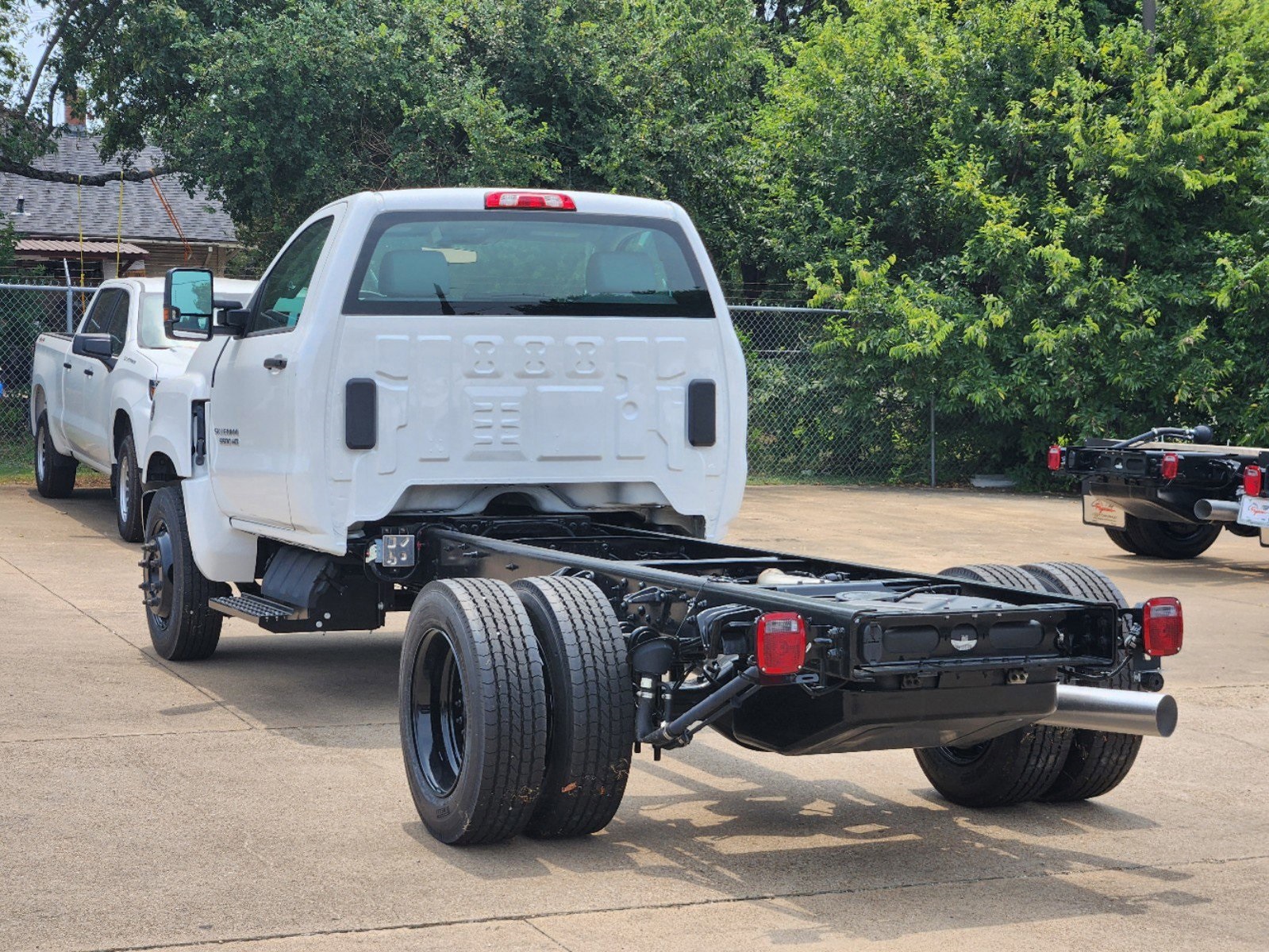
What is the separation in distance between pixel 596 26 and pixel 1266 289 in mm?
8541

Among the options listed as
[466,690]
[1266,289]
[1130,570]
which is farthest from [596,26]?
[466,690]

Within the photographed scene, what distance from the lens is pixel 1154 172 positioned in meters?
18.2

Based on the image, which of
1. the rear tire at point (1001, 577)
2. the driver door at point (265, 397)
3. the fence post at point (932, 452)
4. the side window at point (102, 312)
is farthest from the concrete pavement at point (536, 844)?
the fence post at point (932, 452)

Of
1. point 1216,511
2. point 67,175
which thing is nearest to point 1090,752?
point 1216,511

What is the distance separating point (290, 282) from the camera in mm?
7379

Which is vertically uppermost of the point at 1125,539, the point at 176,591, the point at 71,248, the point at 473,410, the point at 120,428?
the point at 71,248

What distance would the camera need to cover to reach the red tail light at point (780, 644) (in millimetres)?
4469

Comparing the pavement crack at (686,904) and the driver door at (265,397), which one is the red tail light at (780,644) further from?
the driver door at (265,397)

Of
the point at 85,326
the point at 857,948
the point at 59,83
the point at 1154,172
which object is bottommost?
the point at 857,948

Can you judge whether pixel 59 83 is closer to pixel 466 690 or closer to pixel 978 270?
pixel 978 270

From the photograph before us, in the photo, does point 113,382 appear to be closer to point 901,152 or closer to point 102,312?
point 102,312

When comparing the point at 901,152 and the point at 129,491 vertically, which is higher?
the point at 901,152

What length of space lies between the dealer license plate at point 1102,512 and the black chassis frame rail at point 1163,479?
0.17 ft

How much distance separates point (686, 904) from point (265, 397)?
354cm
